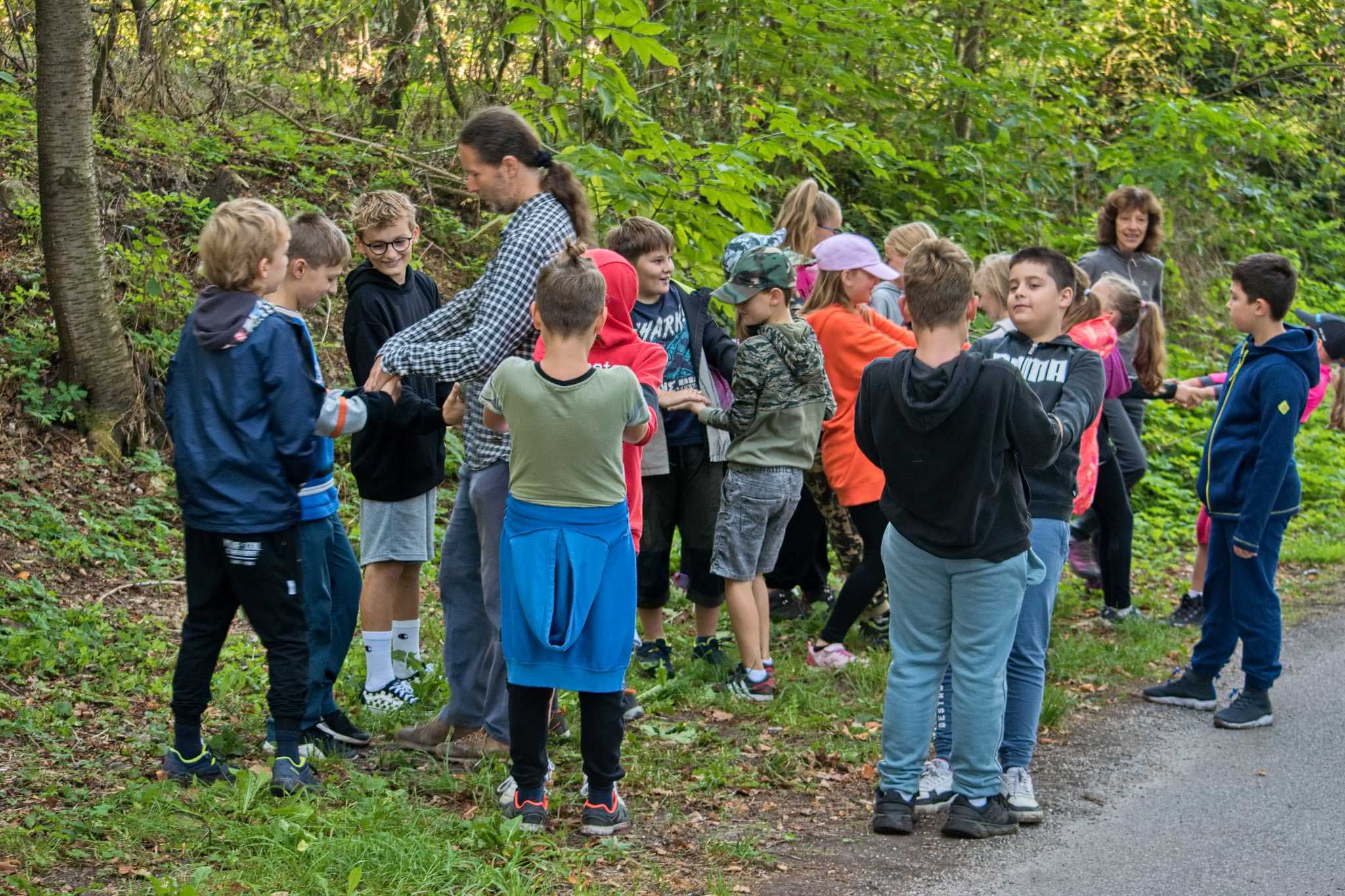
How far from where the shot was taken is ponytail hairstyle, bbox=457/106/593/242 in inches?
173

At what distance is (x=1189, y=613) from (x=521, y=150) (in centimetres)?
523

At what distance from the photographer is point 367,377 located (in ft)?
16.4

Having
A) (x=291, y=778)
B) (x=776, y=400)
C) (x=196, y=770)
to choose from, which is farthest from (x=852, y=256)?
(x=196, y=770)

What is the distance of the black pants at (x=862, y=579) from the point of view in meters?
6.18

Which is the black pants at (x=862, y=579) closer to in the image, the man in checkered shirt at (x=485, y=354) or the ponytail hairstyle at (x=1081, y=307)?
the ponytail hairstyle at (x=1081, y=307)

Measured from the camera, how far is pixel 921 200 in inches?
462

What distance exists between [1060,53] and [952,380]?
924 cm

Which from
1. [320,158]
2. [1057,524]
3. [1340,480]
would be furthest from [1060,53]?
[1057,524]

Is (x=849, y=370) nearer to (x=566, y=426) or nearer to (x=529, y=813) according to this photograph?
(x=566, y=426)

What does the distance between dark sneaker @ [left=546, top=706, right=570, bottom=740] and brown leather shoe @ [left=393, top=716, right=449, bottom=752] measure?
0.42 meters

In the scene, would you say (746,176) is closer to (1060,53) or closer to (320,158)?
(320,158)

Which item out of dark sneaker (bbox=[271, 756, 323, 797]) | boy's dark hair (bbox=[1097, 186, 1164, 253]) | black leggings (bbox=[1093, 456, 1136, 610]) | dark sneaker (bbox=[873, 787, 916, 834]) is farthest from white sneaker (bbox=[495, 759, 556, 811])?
boy's dark hair (bbox=[1097, 186, 1164, 253])

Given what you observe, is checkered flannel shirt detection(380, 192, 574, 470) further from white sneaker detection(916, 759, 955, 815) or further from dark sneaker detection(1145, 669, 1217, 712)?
dark sneaker detection(1145, 669, 1217, 712)

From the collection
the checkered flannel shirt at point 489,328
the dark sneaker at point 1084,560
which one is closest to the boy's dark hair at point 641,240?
the checkered flannel shirt at point 489,328
